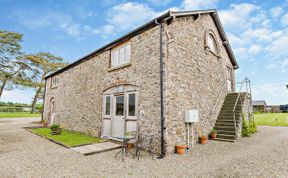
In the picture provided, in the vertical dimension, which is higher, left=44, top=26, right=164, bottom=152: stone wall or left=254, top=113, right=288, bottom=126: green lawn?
left=44, top=26, right=164, bottom=152: stone wall

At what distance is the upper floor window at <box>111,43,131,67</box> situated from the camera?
25.2 ft

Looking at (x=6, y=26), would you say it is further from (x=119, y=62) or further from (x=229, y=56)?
(x=229, y=56)

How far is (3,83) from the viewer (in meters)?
22.8

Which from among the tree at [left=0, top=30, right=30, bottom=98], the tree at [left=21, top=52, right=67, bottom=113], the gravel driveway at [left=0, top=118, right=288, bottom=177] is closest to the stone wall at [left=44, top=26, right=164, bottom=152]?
the gravel driveway at [left=0, top=118, right=288, bottom=177]

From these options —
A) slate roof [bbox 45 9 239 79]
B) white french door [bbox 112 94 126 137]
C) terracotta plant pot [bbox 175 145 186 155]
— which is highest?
slate roof [bbox 45 9 239 79]

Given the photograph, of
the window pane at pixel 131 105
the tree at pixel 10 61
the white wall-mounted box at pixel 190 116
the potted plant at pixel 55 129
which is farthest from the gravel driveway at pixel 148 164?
the tree at pixel 10 61

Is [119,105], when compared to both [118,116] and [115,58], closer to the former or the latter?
[118,116]

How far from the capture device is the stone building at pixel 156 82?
5.90 meters

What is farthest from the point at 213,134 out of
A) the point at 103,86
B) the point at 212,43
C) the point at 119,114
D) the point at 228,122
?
the point at 103,86

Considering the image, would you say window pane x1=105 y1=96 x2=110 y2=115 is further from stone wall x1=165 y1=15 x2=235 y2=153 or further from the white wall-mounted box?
the white wall-mounted box

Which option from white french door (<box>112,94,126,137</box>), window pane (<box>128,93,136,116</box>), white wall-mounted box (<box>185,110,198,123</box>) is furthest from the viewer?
white french door (<box>112,94,126,137</box>)

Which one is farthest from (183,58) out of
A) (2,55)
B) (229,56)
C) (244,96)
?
(2,55)

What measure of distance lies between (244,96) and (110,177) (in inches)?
411

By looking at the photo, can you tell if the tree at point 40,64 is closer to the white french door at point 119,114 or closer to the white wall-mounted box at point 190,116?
the white french door at point 119,114
